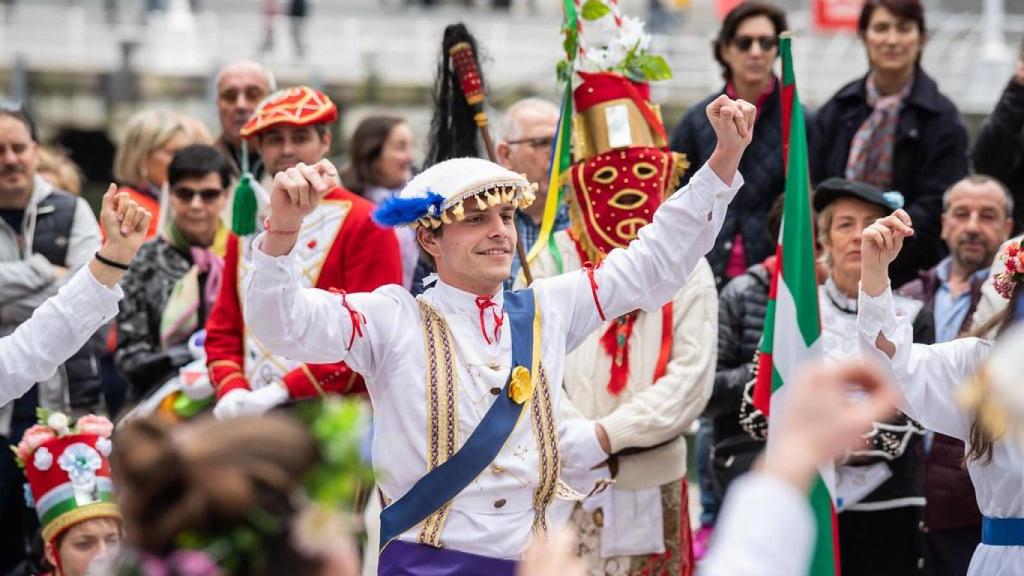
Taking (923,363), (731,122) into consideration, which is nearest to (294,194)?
(731,122)

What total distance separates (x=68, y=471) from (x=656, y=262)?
2.41m

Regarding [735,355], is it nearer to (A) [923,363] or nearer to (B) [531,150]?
(B) [531,150]

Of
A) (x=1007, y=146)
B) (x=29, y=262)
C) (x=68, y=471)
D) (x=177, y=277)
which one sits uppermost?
(x=1007, y=146)

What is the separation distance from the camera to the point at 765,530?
281 centimetres

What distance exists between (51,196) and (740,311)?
10.1 feet

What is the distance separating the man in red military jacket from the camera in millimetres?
6551

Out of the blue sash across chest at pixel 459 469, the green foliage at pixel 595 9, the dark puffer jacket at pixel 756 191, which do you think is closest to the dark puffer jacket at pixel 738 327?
the dark puffer jacket at pixel 756 191

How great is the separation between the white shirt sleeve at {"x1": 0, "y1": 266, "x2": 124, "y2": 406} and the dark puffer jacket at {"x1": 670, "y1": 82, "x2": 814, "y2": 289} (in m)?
3.06

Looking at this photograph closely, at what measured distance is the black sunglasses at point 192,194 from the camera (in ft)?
25.4

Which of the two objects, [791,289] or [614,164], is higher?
[614,164]

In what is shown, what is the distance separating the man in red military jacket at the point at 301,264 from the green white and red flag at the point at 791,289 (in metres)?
1.42

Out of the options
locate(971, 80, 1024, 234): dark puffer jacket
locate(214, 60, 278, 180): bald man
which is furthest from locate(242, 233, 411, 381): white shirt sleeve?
locate(971, 80, 1024, 234): dark puffer jacket

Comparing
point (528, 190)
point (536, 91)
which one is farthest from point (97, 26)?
point (528, 190)

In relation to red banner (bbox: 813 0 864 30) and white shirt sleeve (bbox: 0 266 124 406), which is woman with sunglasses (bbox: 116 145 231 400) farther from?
red banner (bbox: 813 0 864 30)
